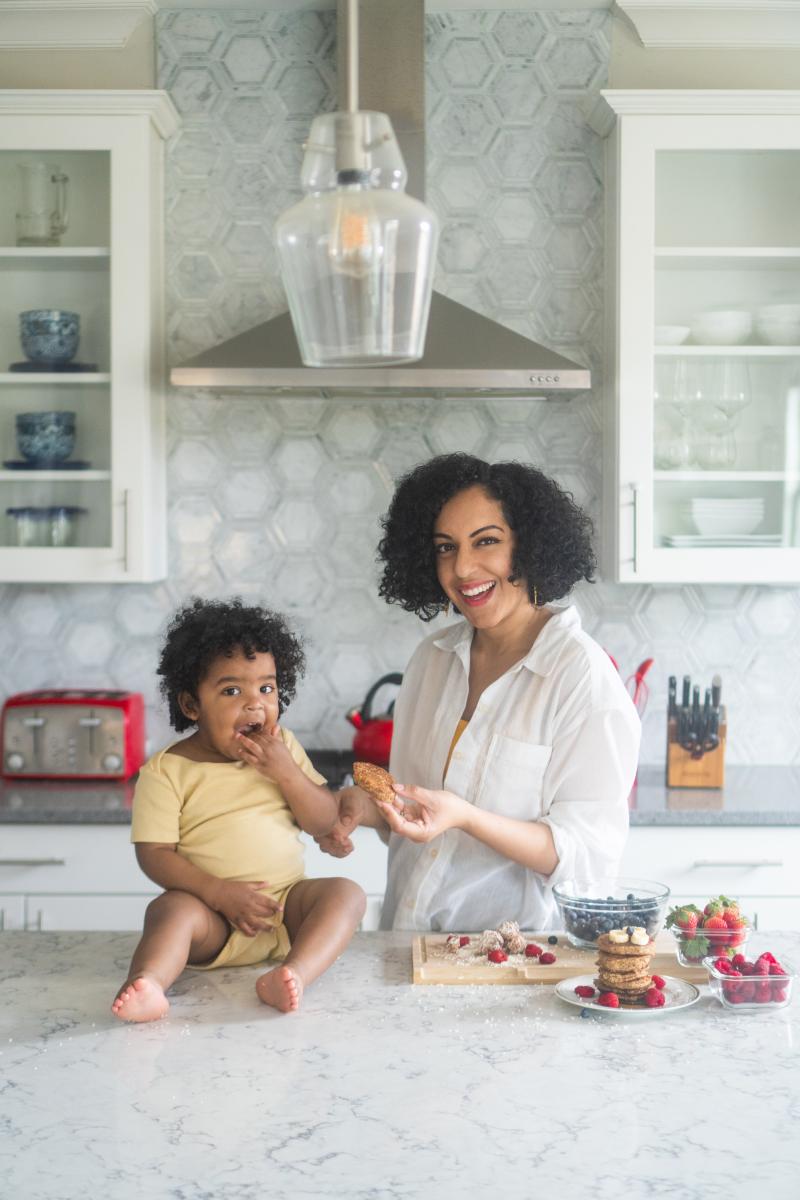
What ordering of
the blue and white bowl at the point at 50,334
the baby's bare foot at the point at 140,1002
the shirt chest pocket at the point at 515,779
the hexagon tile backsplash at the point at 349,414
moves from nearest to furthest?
1. the baby's bare foot at the point at 140,1002
2. the shirt chest pocket at the point at 515,779
3. the blue and white bowl at the point at 50,334
4. the hexagon tile backsplash at the point at 349,414

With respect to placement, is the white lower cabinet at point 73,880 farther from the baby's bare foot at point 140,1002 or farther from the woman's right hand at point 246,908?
the baby's bare foot at point 140,1002

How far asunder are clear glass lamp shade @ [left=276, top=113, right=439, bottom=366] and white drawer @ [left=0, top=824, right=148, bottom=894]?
197 centimetres

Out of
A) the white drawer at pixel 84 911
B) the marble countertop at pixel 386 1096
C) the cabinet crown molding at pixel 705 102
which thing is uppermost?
the cabinet crown molding at pixel 705 102

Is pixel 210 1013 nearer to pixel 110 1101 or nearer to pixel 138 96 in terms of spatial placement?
pixel 110 1101

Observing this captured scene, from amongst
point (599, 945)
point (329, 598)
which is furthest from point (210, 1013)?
point (329, 598)

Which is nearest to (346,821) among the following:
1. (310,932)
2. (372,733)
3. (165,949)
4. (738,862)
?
(310,932)

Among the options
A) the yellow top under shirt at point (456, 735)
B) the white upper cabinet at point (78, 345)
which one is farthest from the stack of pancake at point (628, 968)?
the white upper cabinet at point (78, 345)

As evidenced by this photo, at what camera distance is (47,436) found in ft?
10.3

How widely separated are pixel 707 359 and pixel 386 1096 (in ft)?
7.50

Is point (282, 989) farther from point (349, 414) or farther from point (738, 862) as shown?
point (349, 414)

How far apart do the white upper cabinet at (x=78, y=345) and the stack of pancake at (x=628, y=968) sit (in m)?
1.90

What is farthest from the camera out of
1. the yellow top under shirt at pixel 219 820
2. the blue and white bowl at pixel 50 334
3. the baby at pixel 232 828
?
the blue and white bowl at pixel 50 334

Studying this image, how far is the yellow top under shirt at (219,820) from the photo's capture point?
1772 millimetres

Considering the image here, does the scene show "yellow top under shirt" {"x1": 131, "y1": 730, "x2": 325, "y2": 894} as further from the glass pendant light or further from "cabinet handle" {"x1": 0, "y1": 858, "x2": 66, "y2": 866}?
"cabinet handle" {"x1": 0, "y1": 858, "x2": 66, "y2": 866}
